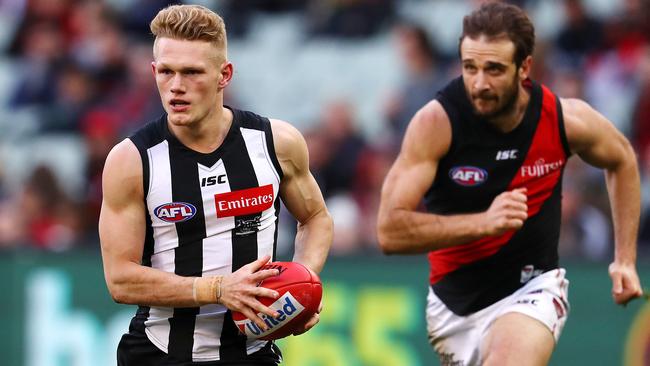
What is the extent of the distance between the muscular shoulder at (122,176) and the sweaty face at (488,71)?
1.99m

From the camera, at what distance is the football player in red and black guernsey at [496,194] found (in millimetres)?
6754

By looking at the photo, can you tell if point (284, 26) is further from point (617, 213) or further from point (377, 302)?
point (617, 213)

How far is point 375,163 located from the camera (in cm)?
1162

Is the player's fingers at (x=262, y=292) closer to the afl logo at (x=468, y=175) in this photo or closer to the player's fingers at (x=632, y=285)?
the afl logo at (x=468, y=175)

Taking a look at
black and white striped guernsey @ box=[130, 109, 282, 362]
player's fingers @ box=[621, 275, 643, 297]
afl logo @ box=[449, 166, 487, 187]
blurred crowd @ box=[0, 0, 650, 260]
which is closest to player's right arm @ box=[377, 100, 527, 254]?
afl logo @ box=[449, 166, 487, 187]

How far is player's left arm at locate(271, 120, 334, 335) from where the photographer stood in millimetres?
6008

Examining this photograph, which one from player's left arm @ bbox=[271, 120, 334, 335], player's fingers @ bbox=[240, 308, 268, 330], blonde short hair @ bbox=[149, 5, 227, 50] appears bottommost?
player's fingers @ bbox=[240, 308, 268, 330]

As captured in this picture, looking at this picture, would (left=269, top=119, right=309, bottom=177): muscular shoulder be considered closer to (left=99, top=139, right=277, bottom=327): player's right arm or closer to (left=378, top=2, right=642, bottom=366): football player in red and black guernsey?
(left=99, top=139, right=277, bottom=327): player's right arm

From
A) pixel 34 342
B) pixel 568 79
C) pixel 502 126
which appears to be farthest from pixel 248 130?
pixel 568 79

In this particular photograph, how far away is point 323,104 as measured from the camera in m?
13.0

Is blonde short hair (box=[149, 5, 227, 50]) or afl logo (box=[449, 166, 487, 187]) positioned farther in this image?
afl logo (box=[449, 166, 487, 187])

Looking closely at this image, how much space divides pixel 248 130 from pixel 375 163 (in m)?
5.70

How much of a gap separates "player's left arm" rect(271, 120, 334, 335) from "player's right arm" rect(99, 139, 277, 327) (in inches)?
25.0

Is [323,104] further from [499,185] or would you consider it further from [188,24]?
[188,24]
